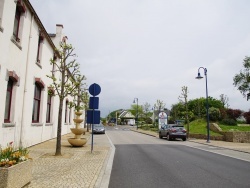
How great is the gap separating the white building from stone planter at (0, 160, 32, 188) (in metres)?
5.79

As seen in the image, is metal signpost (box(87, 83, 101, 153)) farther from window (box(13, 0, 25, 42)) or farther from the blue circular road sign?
window (box(13, 0, 25, 42))

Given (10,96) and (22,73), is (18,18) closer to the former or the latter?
(22,73)

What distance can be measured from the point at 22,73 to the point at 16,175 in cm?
905

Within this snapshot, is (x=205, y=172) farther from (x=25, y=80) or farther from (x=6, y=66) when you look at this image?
(x=25, y=80)

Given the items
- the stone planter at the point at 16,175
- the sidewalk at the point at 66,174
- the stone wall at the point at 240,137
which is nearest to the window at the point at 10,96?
the sidewalk at the point at 66,174

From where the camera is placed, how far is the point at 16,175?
5445 millimetres

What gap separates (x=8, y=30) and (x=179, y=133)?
62.0 ft

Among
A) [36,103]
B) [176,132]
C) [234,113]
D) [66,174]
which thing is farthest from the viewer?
[234,113]

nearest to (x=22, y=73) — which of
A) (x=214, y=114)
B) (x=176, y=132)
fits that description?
(x=176, y=132)

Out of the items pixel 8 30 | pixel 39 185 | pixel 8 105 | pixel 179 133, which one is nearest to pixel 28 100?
pixel 8 105

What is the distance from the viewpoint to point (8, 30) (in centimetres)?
1123

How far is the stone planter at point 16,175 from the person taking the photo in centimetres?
502

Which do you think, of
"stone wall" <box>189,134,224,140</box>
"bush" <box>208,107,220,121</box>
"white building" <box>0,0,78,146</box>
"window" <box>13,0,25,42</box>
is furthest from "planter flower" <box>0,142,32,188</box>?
"bush" <box>208,107,220,121</box>

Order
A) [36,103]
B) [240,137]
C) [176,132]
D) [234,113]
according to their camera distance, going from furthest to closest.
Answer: [234,113], [176,132], [240,137], [36,103]
